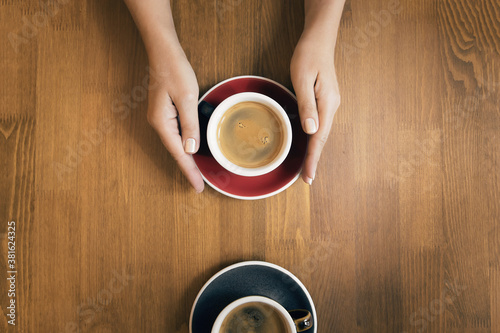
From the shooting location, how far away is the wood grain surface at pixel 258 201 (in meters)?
0.86

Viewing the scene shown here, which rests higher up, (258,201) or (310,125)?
(310,125)

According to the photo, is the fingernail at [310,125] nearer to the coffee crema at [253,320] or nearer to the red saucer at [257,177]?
the red saucer at [257,177]

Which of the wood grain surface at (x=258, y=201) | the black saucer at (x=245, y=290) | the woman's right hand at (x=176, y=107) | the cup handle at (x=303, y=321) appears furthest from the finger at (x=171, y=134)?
the cup handle at (x=303, y=321)

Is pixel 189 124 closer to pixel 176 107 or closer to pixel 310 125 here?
pixel 176 107

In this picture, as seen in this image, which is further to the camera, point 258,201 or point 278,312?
point 258,201

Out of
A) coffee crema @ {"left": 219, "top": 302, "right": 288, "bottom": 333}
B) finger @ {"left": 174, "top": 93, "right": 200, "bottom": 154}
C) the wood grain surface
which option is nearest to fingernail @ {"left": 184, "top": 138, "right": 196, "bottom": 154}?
finger @ {"left": 174, "top": 93, "right": 200, "bottom": 154}

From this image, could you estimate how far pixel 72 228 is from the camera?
865 millimetres

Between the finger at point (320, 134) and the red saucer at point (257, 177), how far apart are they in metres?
0.03

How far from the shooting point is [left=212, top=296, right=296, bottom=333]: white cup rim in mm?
735

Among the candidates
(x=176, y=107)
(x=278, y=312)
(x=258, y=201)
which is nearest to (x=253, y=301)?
Result: (x=278, y=312)

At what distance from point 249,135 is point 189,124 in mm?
140

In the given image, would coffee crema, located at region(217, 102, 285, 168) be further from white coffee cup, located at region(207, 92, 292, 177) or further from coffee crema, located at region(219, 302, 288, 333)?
coffee crema, located at region(219, 302, 288, 333)

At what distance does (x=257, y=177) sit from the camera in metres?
0.82

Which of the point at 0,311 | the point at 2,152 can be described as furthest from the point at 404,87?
the point at 0,311
